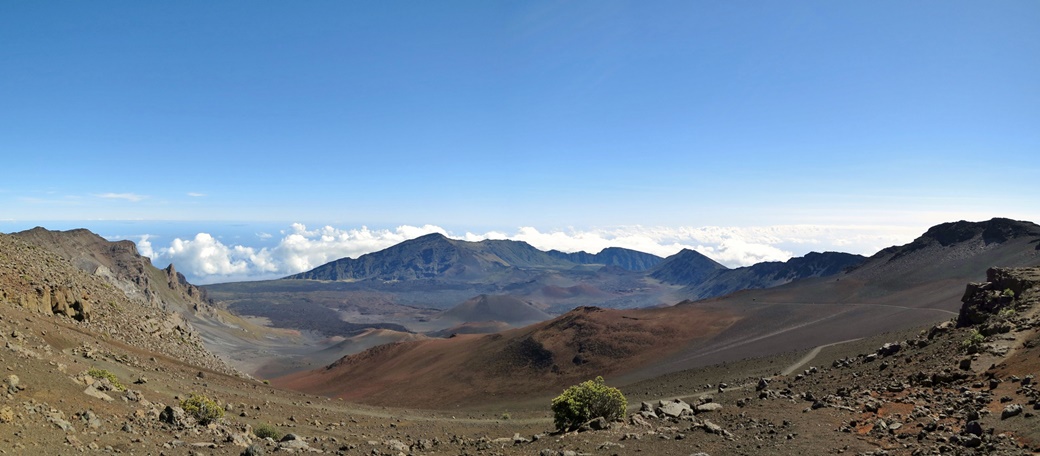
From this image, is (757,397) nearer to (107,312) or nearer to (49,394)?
(49,394)

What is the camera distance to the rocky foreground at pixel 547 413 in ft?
42.7

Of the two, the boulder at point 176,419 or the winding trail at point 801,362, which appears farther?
the winding trail at point 801,362

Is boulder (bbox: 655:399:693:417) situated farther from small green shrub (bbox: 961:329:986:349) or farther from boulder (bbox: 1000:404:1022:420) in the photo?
small green shrub (bbox: 961:329:986:349)

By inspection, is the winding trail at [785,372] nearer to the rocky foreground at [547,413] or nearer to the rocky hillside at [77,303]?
the rocky foreground at [547,413]

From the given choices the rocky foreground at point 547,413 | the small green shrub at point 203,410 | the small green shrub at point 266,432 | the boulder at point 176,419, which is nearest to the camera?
the rocky foreground at point 547,413

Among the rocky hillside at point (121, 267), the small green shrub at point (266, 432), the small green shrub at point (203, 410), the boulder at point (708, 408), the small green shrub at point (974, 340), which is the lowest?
the boulder at point (708, 408)

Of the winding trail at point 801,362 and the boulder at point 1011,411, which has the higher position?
the boulder at point 1011,411

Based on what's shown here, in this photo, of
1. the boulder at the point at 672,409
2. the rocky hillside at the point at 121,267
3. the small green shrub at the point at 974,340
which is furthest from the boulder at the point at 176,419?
the rocky hillside at the point at 121,267

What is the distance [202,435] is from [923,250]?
395ft

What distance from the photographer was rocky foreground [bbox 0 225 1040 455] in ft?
42.7

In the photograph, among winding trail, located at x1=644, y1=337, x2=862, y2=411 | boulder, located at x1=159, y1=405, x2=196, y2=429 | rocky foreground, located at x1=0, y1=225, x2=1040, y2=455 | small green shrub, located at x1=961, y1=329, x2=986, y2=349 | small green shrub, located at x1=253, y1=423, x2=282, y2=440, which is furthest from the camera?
winding trail, located at x1=644, y1=337, x2=862, y2=411

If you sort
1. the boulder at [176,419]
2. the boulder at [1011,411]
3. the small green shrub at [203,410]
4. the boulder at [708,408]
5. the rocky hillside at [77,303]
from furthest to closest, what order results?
the rocky hillside at [77,303] < the boulder at [708,408] < the small green shrub at [203,410] < the boulder at [176,419] < the boulder at [1011,411]

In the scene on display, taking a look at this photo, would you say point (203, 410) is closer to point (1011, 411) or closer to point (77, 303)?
point (1011, 411)

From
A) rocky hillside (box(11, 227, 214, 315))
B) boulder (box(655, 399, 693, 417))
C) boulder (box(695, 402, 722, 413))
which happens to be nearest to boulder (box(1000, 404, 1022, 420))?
boulder (box(695, 402, 722, 413))
